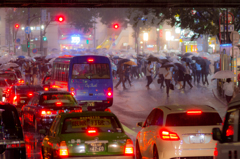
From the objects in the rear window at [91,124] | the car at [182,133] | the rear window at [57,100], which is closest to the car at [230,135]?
the car at [182,133]

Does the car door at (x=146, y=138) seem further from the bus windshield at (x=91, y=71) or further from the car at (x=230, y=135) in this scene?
the bus windshield at (x=91, y=71)

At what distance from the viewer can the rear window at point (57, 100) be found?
15.0 metres

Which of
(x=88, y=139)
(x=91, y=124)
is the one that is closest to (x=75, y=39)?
(x=91, y=124)

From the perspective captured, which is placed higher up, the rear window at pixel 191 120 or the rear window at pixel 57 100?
the rear window at pixel 191 120

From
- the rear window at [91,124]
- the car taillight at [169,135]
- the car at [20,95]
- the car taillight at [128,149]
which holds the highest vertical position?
the rear window at [91,124]

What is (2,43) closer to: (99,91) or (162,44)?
(162,44)

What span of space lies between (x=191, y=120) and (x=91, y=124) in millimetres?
1846

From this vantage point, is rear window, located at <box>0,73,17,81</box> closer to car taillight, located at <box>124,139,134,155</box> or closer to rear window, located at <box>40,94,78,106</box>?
rear window, located at <box>40,94,78,106</box>

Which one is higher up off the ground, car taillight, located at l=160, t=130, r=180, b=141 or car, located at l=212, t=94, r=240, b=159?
car, located at l=212, t=94, r=240, b=159

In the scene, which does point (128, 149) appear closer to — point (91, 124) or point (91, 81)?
point (91, 124)

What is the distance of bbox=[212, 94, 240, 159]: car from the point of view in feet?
16.6

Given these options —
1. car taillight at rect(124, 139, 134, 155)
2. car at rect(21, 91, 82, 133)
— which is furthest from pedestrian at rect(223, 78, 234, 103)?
car taillight at rect(124, 139, 134, 155)

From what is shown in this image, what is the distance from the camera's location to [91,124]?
8.55 metres

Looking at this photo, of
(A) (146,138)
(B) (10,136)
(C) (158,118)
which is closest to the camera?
(B) (10,136)
